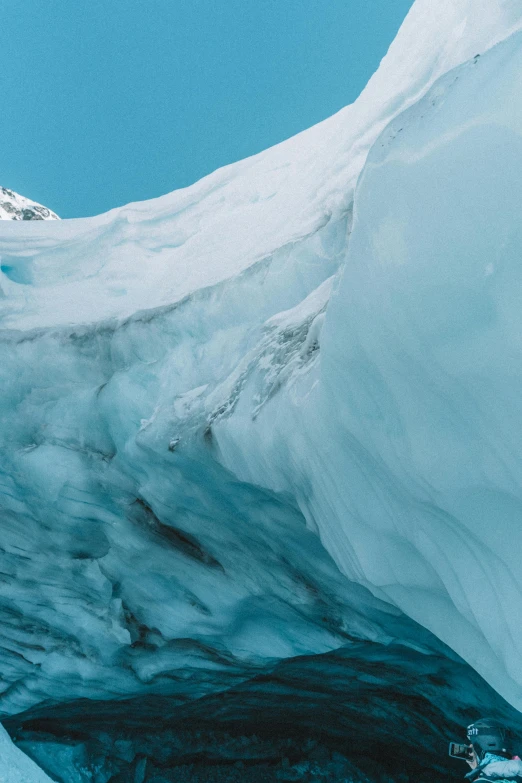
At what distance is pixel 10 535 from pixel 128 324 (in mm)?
2158

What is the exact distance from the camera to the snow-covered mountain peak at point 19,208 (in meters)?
20.1

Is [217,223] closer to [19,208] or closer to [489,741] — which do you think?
[489,741]

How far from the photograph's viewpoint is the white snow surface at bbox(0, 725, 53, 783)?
18.4 ft

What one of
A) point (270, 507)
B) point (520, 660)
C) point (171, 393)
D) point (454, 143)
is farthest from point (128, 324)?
point (520, 660)

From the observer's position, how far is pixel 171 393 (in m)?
4.40

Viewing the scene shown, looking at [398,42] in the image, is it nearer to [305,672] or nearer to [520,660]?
[520,660]

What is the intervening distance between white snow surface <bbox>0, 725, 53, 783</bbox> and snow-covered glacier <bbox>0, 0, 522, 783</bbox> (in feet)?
1.11

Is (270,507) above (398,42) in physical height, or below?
below

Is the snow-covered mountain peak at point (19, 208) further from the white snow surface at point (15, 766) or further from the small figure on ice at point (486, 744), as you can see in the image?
the small figure on ice at point (486, 744)

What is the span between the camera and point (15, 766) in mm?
5867

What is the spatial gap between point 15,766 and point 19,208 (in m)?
18.8

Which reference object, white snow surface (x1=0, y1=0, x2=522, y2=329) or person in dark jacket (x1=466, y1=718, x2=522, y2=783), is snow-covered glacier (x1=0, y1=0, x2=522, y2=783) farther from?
person in dark jacket (x1=466, y1=718, x2=522, y2=783)

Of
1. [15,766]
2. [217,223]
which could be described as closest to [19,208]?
[217,223]

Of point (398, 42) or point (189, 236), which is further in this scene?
point (189, 236)
